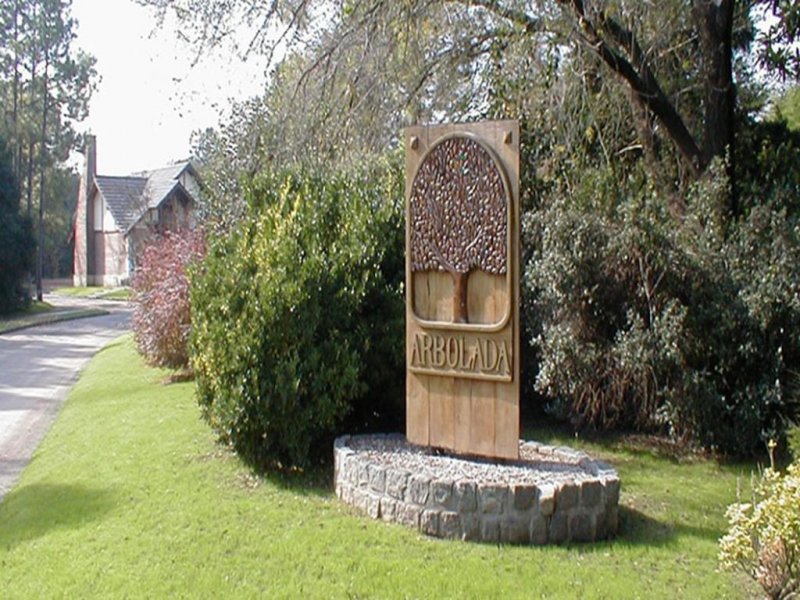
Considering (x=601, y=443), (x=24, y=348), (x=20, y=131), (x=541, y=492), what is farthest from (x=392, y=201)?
(x=20, y=131)

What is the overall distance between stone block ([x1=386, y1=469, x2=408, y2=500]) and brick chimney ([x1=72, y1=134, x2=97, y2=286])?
50376 mm

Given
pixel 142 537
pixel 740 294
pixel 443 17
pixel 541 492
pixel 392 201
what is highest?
pixel 443 17

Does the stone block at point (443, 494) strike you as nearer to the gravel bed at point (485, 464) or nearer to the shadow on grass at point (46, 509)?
the gravel bed at point (485, 464)

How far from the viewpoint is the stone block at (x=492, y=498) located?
6.93 m

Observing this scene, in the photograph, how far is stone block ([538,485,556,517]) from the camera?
690 cm

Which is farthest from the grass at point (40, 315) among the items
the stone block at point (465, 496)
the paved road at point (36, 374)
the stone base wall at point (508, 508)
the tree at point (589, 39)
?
the stone block at point (465, 496)

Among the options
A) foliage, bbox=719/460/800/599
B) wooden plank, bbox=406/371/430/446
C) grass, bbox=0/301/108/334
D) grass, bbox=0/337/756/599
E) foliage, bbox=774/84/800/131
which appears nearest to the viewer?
foliage, bbox=719/460/800/599

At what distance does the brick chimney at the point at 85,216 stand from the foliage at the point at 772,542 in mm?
52960

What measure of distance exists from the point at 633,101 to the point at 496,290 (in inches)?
188

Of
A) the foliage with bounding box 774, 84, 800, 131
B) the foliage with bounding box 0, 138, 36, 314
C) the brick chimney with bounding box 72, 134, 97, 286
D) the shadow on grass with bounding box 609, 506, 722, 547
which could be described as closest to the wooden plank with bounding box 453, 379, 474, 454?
the shadow on grass with bounding box 609, 506, 722, 547

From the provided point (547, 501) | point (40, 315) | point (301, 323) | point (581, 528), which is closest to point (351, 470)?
point (301, 323)

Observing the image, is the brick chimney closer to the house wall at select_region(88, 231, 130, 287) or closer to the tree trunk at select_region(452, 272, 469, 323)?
the house wall at select_region(88, 231, 130, 287)

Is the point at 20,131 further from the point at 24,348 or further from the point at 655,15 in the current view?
the point at 655,15

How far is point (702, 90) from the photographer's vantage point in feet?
39.7
